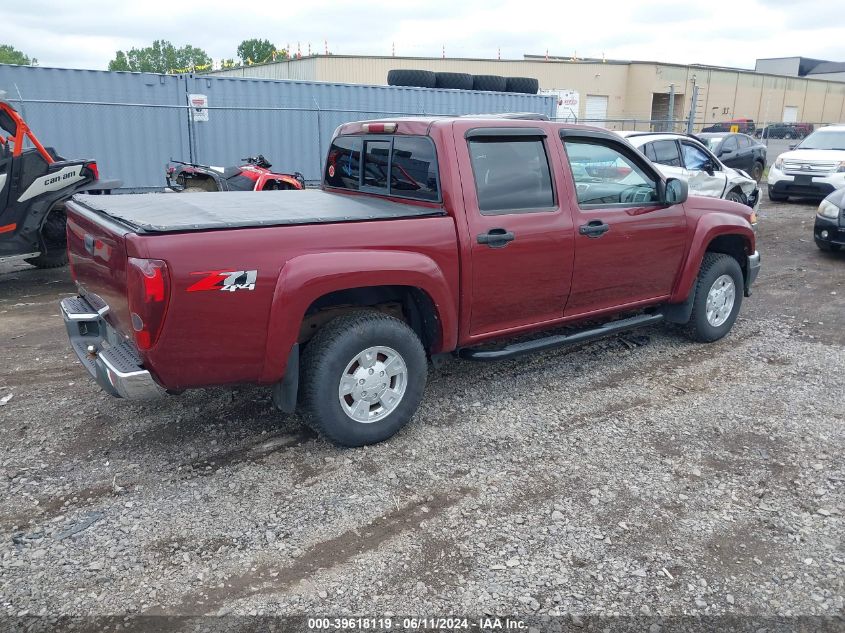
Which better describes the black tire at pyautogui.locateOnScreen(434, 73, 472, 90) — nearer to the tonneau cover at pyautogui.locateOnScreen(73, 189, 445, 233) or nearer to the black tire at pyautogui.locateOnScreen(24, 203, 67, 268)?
the black tire at pyautogui.locateOnScreen(24, 203, 67, 268)

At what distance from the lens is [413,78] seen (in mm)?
18656

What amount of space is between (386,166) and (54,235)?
5546mm

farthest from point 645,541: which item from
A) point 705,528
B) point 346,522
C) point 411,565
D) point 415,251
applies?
point 415,251

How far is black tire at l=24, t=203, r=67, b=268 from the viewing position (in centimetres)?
A: 824

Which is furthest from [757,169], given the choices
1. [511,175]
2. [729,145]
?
[511,175]

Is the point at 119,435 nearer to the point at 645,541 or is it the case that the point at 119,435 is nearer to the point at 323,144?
the point at 645,541

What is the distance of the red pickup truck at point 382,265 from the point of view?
135 inches

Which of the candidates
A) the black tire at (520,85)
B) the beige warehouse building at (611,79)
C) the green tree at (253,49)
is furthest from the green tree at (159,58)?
the black tire at (520,85)

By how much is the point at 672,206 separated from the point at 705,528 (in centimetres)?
284

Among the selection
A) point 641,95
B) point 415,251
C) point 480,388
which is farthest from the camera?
point 641,95

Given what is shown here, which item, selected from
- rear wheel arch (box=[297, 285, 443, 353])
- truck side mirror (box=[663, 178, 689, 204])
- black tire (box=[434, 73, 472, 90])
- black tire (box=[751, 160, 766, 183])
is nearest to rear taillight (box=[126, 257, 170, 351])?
rear wheel arch (box=[297, 285, 443, 353])

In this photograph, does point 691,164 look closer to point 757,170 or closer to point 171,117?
point 757,170

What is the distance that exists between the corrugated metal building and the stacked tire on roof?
81.9 inches

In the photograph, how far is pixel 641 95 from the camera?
41.1 m
